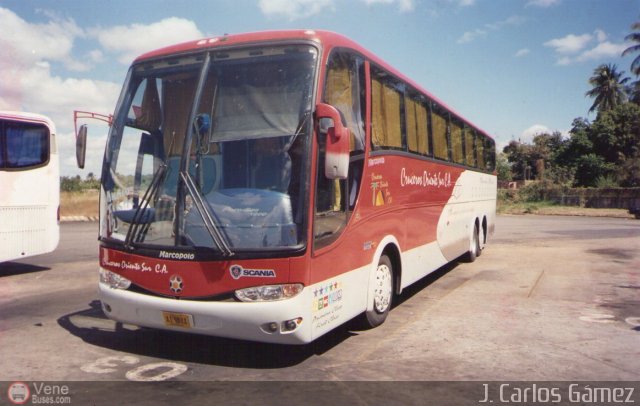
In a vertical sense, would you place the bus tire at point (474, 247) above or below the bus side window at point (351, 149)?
below

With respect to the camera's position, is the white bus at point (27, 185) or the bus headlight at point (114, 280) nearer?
the bus headlight at point (114, 280)

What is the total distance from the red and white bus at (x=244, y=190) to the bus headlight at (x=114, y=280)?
2cm

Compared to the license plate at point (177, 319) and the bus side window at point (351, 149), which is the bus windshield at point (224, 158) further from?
the license plate at point (177, 319)

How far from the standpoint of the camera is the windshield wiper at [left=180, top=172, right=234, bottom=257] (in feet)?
15.8

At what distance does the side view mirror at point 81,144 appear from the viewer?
20.1 ft

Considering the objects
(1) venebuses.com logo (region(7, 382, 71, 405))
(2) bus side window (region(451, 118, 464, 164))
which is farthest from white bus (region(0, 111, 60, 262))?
(2) bus side window (region(451, 118, 464, 164))

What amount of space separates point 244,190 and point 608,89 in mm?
65369

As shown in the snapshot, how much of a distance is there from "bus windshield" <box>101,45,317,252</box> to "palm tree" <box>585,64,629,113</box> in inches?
2518

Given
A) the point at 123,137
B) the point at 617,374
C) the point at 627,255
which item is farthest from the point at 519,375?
the point at 627,255

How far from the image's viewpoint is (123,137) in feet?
18.9

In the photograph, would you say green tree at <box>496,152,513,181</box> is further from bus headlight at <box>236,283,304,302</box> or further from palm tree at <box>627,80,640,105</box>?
bus headlight at <box>236,283,304,302</box>

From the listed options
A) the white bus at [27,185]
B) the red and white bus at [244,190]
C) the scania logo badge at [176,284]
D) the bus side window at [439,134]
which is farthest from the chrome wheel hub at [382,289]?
the white bus at [27,185]

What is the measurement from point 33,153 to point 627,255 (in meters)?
14.3

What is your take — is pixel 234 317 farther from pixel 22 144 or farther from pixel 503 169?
pixel 503 169
